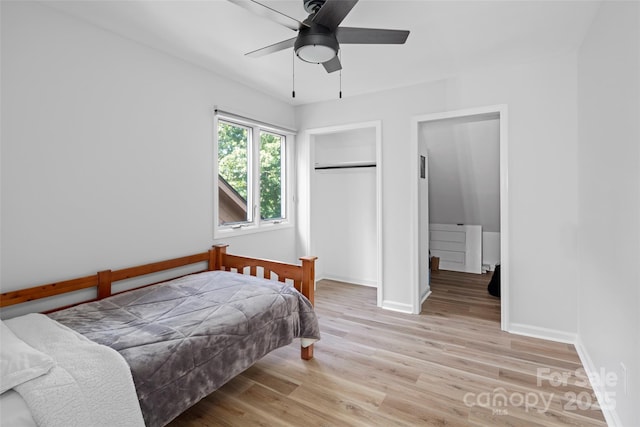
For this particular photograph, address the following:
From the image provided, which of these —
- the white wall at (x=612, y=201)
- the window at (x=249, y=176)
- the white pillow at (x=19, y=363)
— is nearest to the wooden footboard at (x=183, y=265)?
the window at (x=249, y=176)

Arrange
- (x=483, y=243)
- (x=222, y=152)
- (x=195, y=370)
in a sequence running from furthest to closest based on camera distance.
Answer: (x=483, y=243)
(x=222, y=152)
(x=195, y=370)

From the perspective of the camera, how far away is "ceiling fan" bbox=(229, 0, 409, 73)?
1.49 meters

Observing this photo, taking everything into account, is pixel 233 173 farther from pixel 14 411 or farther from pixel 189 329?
pixel 14 411

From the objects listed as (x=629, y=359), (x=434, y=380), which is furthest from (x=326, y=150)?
(x=629, y=359)

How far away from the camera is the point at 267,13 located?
4.97 feet

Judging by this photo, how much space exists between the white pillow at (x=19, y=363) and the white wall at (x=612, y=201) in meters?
2.51

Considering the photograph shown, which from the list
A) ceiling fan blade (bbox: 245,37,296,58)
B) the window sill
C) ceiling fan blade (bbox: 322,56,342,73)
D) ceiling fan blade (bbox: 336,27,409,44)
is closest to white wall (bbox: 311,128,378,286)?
the window sill

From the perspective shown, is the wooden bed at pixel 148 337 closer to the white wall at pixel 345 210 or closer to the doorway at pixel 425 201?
the doorway at pixel 425 201

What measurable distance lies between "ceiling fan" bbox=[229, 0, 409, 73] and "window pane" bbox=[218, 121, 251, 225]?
1.68 metres

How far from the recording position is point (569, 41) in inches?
94.7

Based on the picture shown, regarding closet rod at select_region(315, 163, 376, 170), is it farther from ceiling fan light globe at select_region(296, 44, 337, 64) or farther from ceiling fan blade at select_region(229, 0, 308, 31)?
ceiling fan blade at select_region(229, 0, 308, 31)

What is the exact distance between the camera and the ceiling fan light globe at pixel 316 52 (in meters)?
1.66

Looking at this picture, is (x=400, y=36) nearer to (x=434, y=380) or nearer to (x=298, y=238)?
(x=434, y=380)

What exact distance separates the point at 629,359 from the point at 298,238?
3.29 metres
